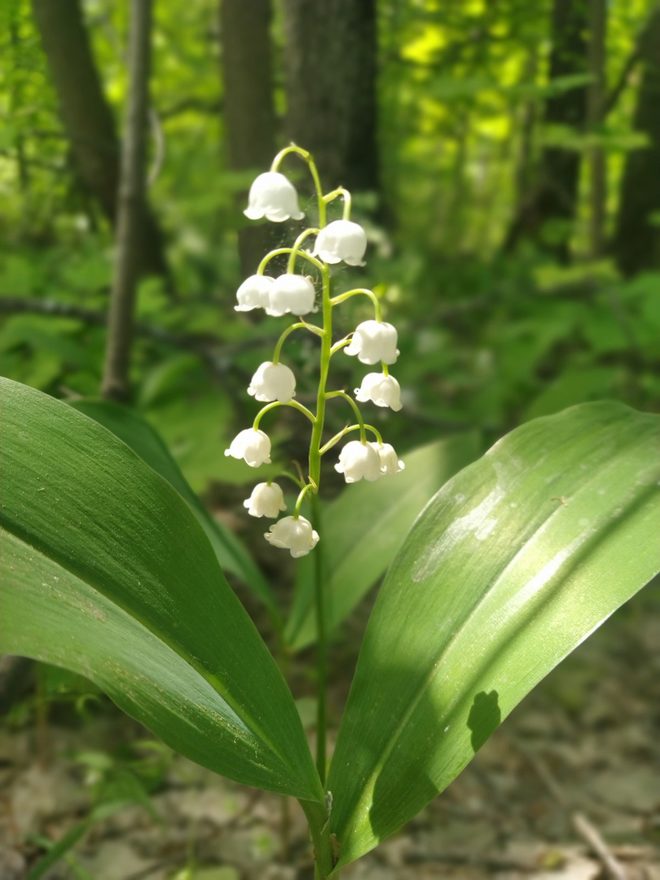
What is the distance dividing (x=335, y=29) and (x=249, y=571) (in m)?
1.62

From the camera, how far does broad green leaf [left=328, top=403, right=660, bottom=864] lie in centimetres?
114

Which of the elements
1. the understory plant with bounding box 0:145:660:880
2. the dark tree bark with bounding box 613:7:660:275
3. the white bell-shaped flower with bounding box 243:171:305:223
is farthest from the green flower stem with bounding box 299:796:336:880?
the dark tree bark with bounding box 613:7:660:275

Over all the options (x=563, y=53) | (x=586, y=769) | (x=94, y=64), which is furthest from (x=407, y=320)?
(x=586, y=769)

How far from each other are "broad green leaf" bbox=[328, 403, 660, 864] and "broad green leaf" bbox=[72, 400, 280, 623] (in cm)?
43

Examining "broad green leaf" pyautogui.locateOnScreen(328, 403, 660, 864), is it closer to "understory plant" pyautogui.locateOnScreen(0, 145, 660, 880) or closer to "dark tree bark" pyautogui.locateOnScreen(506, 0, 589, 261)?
"understory plant" pyautogui.locateOnScreen(0, 145, 660, 880)

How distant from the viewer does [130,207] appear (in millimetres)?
2199

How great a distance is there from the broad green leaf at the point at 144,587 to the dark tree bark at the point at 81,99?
141cm

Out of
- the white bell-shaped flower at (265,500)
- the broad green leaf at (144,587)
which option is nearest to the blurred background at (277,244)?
the broad green leaf at (144,587)

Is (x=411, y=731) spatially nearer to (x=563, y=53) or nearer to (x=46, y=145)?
(x=46, y=145)

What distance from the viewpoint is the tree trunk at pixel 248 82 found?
8.68 feet

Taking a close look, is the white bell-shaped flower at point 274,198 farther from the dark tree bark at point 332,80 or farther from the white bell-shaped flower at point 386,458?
the dark tree bark at point 332,80

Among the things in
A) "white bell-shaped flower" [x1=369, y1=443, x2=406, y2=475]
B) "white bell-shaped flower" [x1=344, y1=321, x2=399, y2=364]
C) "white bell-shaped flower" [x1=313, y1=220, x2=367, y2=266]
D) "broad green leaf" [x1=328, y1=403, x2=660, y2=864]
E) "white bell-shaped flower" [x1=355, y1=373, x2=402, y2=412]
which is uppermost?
"white bell-shaped flower" [x1=313, y1=220, x2=367, y2=266]

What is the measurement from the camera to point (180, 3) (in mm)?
3768

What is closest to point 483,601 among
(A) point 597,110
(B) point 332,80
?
(B) point 332,80
